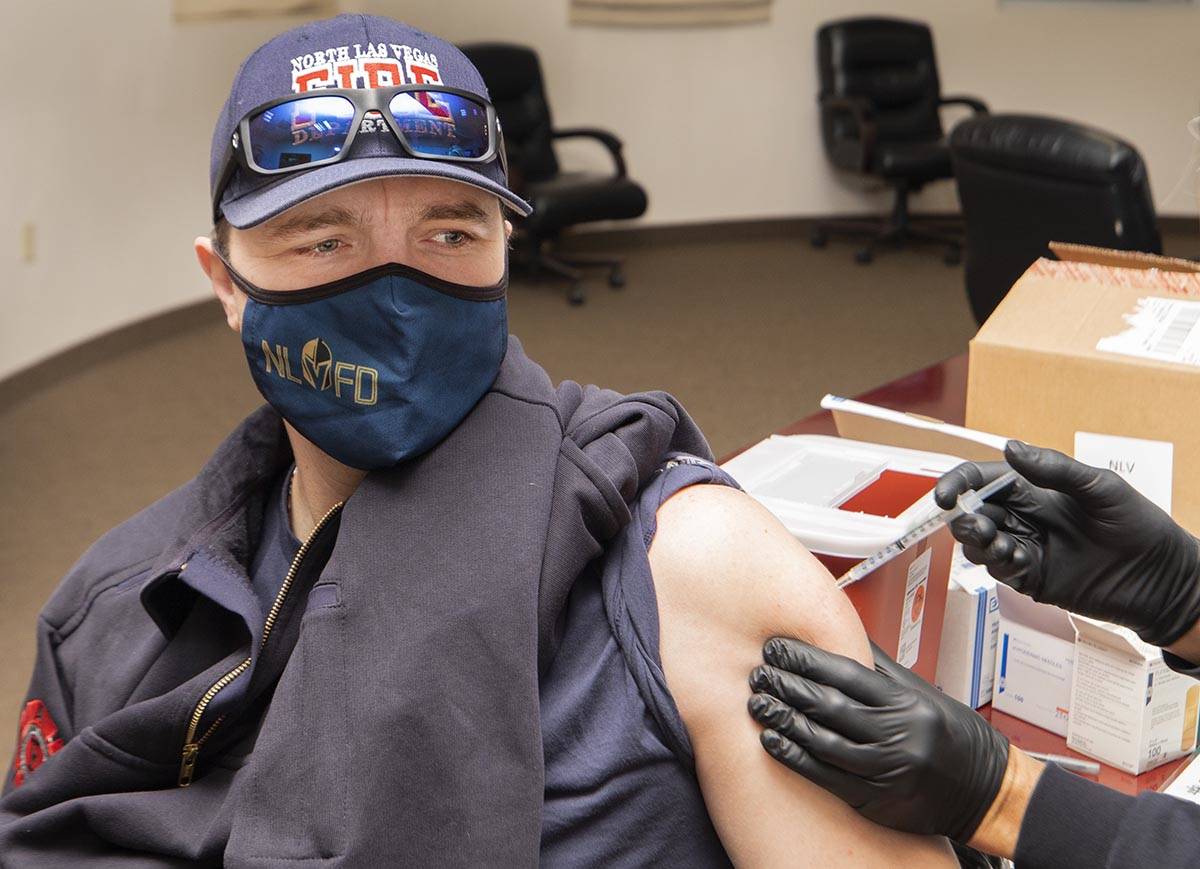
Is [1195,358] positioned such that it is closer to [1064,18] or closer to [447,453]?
[447,453]

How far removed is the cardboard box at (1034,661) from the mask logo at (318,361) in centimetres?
83

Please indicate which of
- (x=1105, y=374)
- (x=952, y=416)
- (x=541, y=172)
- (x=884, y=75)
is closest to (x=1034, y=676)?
(x=1105, y=374)

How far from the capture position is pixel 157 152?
5.31 meters

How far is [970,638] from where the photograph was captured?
4.95 feet

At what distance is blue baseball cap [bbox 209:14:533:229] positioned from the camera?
3.70ft

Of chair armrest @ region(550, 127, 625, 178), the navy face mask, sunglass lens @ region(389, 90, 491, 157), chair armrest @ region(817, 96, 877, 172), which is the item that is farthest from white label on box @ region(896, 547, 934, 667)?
chair armrest @ region(817, 96, 877, 172)

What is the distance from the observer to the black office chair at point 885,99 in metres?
6.71

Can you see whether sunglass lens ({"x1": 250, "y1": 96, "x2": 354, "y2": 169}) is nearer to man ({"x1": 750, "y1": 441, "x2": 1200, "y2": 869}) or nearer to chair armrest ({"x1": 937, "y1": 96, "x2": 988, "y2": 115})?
man ({"x1": 750, "y1": 441, "x2": 1200, "y2": 869})

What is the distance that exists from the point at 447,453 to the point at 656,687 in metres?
0.28

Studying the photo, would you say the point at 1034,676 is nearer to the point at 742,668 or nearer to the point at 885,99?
the point at 742,668

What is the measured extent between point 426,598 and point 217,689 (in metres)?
0.27

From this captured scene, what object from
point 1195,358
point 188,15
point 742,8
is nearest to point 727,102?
point 742,8

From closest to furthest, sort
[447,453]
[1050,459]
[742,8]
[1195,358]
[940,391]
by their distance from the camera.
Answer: [447,453]
[1050,459]
[1195,358]
[940,391]
[742,8]

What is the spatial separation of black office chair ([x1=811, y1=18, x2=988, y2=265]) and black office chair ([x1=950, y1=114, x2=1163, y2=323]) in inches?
104
